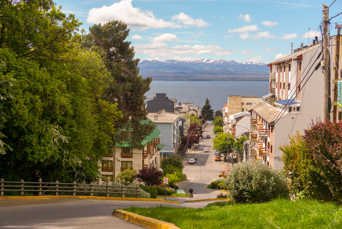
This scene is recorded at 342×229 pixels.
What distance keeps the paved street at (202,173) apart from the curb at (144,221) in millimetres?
28903

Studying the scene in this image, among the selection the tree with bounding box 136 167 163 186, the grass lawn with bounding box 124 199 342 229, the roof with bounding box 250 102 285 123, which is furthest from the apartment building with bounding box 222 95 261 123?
the grass lawn with bounding box 124 199 342 229

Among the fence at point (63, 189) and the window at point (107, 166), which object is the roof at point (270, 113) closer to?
the fence at point (63, 189)

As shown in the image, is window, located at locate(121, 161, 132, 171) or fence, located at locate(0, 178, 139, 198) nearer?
fence, located at locate(0, 178, 139, 198)

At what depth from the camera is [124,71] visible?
1419 inches

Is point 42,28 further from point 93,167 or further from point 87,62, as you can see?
point 93,167

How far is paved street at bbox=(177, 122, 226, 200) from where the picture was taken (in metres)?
48.3

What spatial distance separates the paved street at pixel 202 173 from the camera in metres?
48.3

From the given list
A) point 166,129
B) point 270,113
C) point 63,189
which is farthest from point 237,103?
point 63,189

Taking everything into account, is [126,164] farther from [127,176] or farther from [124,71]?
[124,71]

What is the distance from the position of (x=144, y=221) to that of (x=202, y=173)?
56.4 meters

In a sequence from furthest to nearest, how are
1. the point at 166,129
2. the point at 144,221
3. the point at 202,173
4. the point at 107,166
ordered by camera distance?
the point at 166,129 < the point at 202,173 < the point at 107,166 < the point at 144,221

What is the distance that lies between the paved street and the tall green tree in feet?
40.5

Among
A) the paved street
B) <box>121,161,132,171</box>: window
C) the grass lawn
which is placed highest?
the grass lawn

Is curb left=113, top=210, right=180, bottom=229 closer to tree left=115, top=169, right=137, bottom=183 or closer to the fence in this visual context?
the fence
